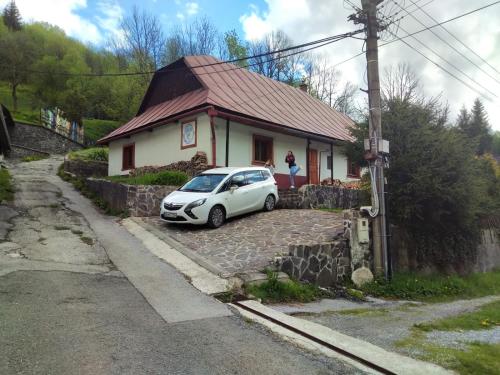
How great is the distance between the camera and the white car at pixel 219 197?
13312 millimetres

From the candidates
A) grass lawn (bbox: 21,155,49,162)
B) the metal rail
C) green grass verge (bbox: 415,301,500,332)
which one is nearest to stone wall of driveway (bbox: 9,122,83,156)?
grass lawn (bbox: 21,155,49,162)

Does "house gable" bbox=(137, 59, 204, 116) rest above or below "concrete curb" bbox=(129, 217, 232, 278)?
above

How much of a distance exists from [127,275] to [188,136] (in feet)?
36.2

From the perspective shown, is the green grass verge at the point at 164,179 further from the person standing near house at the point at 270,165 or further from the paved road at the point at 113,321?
the paved road at the point at 113,321

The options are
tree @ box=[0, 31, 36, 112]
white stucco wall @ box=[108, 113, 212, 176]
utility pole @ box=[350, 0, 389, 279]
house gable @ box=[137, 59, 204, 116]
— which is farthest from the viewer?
tree @ box=[0, 31, 36, 112]

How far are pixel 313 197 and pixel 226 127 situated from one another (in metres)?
5.04

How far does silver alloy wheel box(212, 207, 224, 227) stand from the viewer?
13602mm

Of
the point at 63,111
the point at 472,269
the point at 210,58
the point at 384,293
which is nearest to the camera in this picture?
the point at 384,293

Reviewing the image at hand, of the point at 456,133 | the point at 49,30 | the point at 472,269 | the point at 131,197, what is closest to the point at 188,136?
the point at 131,197

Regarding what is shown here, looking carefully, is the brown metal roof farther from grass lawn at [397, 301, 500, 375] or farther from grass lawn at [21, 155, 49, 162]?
grass lawn at [397, 301, 500, 375]

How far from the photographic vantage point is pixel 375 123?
10867mm

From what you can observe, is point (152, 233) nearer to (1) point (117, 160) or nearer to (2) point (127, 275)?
(2) point (127, 275)

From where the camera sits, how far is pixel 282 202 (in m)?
17.0

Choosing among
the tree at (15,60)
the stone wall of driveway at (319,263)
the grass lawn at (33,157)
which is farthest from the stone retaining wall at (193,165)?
the tree at (15,60)
